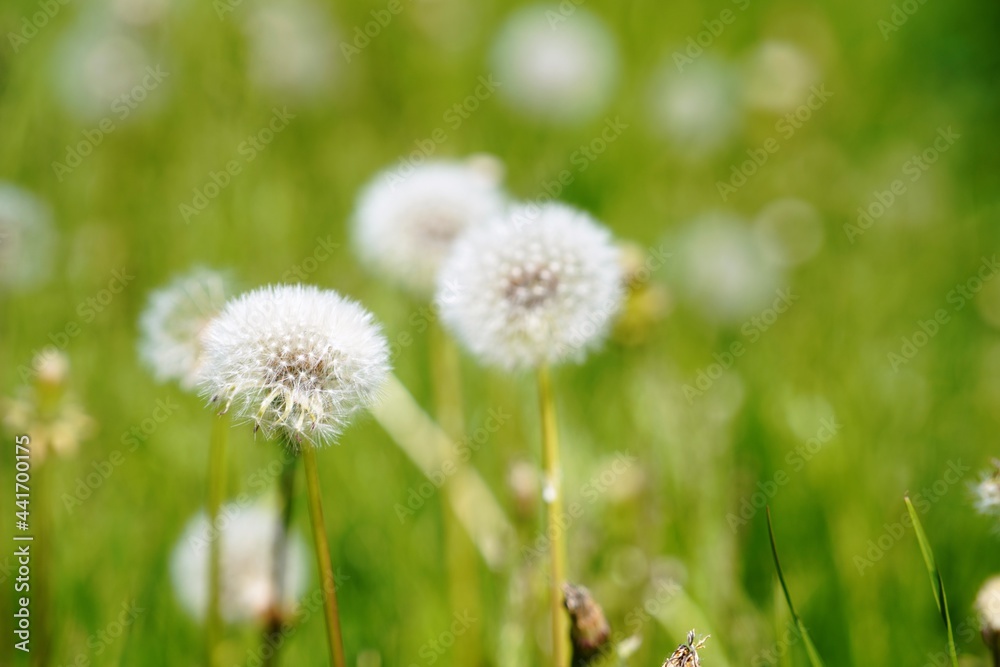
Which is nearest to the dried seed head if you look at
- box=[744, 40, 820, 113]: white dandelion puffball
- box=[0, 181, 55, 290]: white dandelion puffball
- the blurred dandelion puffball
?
box=[0, 181, 55, 290]: white dandelion puffball

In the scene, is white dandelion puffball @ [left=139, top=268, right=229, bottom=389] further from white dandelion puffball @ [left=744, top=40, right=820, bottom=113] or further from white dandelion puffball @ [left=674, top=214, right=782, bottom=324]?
white dandelion puffball @ [left=744, top=40, right=820, bottom=113]

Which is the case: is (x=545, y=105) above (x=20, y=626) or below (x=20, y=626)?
above

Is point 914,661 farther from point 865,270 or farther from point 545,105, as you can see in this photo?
point 545,105

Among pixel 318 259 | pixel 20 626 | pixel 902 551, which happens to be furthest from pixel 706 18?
pixel 20 626

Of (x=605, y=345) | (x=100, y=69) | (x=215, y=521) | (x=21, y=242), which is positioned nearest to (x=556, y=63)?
(x=100, y=69)

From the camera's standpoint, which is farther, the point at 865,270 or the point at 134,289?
the point at 865,270

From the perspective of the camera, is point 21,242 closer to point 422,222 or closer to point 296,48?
point 422,222
